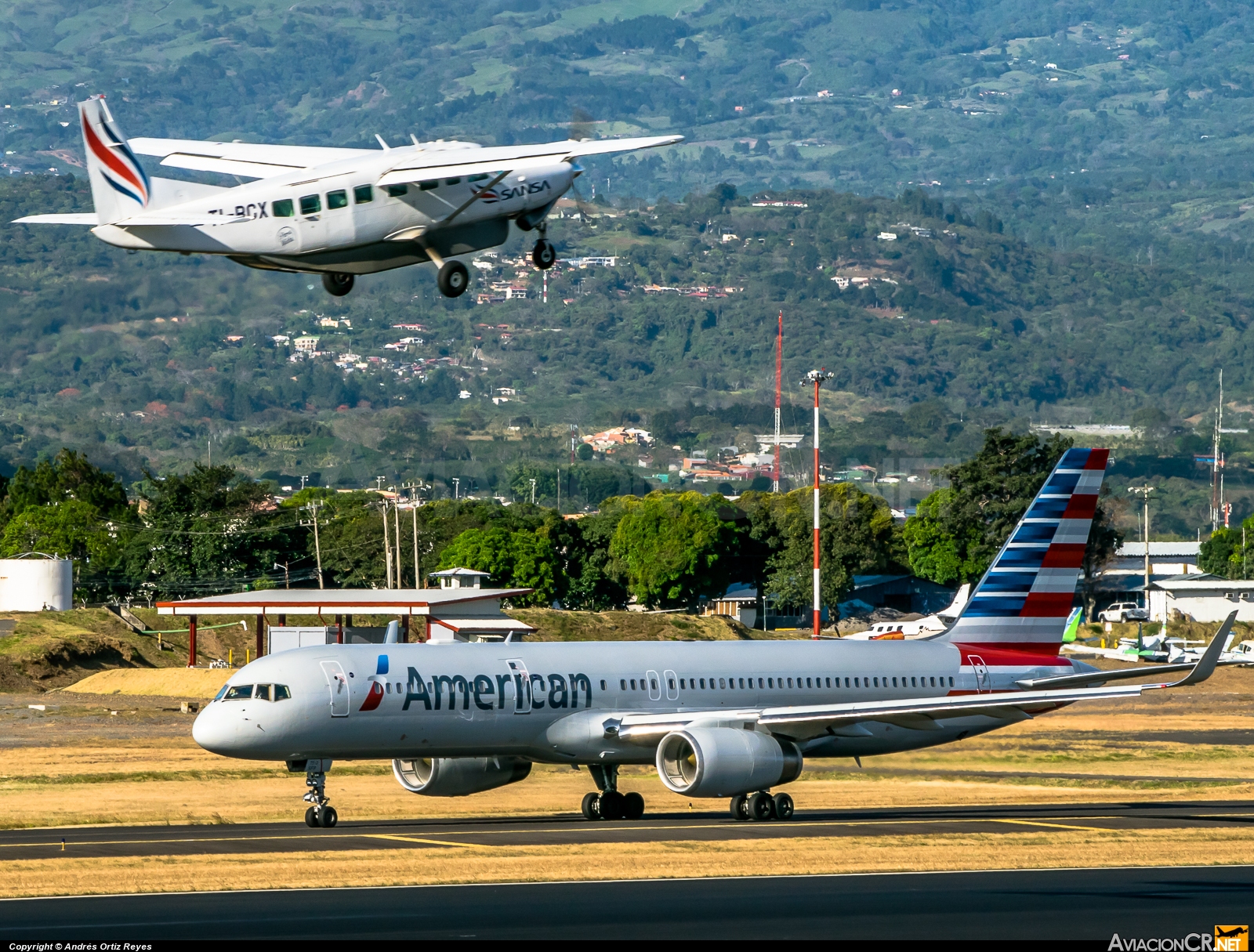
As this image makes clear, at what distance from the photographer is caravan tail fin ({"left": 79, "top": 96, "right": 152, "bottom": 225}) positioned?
1909 centimetres

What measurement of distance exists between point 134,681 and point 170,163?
91.4 metres

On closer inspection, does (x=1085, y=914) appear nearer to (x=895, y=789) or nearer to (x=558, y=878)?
(x=558, y=878)

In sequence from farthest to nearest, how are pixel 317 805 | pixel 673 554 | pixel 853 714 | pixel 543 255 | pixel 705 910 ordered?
pixel 673 554 → pixel 853 714 → pixel 317 805 → pixel 705 910 → pixel 543 255

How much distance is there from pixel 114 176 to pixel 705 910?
17997 mm

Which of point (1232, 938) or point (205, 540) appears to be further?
point (205, 540)

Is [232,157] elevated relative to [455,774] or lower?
elevated

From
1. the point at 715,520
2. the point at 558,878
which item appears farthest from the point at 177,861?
the point at 715,520

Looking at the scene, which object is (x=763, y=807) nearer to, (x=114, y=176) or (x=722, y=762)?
(x=722, y=762)

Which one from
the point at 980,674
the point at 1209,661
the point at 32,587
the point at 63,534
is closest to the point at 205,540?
the point at 63,534

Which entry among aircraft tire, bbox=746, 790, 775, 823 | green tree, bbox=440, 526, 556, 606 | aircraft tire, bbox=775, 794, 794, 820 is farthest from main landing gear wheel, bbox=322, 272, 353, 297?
green tree, bbox=440, 526, 556, 606

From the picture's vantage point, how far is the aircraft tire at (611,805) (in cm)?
5069

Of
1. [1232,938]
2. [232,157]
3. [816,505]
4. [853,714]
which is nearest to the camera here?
[232,157]

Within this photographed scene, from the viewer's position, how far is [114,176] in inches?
764

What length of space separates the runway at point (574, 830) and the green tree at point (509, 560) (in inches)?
4705
